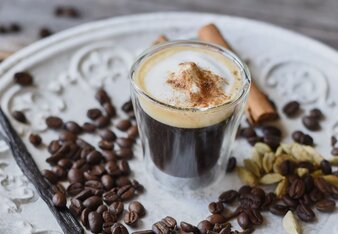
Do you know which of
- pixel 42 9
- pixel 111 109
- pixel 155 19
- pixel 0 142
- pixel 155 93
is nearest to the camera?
pixel 155 93

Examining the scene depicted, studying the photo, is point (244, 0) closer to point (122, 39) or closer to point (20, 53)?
point (122, 39)

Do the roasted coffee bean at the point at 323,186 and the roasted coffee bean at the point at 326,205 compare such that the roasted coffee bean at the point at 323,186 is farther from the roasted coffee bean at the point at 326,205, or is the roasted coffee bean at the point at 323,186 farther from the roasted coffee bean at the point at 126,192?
the roasted coffee bean at the point at 126,192

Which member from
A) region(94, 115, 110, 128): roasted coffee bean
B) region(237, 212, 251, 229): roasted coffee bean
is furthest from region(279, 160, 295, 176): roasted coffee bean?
region(94, 115, 110, 128): roasted coffee bean

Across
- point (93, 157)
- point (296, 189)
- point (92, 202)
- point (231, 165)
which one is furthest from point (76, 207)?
point (296, 189)

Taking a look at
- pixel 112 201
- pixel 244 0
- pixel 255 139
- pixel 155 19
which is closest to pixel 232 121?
pixel 255 139

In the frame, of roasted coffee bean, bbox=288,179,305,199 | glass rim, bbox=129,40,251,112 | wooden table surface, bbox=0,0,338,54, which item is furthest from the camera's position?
wooden table surface, bbox=0,0,338,54

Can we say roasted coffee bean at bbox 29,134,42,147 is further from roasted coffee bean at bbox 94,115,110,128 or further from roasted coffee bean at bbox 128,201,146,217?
roasted coffee bean at bbox 128,201,146,217
